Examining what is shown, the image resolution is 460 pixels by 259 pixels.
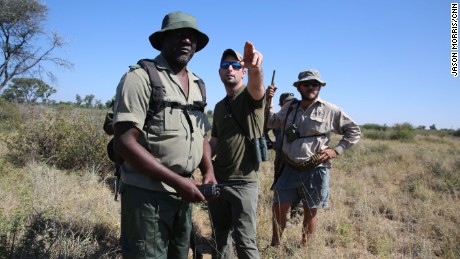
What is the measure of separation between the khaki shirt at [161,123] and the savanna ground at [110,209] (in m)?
1.40

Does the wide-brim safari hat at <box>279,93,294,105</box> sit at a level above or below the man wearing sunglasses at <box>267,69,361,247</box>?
above

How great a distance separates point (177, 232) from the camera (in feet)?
7.47

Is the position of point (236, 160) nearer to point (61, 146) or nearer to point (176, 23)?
point (176, 23)

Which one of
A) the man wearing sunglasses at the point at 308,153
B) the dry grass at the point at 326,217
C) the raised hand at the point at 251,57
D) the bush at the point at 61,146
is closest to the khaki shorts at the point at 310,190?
the man wearing sunglasses at the point at 308,153

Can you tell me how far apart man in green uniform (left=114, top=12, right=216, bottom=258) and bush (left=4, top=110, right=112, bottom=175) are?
197 inches

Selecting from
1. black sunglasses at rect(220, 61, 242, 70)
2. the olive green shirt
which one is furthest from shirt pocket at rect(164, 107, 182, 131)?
black sunglasses at rect(220, 61, 242, 70)

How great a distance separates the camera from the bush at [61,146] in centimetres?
674

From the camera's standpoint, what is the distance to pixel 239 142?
3061mm

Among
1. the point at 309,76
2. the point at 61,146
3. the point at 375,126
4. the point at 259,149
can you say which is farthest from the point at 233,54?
the point at 375,126

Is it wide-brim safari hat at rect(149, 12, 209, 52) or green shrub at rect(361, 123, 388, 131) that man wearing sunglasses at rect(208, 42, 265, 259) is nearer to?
wide-brim safari hat at rect(149, 12, 209, 52)

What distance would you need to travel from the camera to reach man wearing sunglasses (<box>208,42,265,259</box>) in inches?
117

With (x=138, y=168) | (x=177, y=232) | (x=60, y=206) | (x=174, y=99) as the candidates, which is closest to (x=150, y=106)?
(x=174, y=99)

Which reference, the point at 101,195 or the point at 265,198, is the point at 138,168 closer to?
the point at 101,195

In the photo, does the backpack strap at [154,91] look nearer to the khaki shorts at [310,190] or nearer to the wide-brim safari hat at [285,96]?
the khaki shorts at [310,190]
